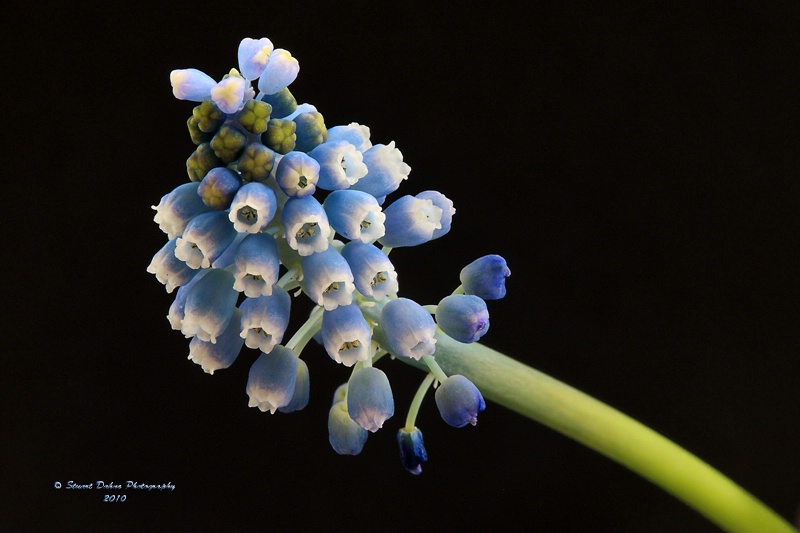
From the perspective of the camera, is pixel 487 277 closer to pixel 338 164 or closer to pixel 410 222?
pixel 410 222

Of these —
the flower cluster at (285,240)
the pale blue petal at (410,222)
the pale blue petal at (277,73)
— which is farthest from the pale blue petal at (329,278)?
the pale blue petal at (277,73)

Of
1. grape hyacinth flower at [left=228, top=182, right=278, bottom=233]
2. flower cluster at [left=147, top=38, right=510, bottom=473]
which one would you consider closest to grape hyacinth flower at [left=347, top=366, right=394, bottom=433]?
flower cluster at [left=147, top=38, right=510, bottom=473]

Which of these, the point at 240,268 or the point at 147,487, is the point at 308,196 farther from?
the point at 147,487

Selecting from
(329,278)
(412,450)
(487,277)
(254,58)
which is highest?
(254,58)

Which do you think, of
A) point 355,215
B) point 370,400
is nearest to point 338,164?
point 355,215

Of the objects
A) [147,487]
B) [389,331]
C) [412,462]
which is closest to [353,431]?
[412,462]
